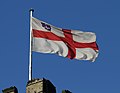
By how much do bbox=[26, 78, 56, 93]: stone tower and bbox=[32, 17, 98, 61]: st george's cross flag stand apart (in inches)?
272

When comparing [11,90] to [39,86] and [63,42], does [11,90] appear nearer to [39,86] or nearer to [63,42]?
[39,86]

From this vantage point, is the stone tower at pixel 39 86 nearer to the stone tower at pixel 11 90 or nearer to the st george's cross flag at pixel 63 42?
the stone tower at pixel 11 90

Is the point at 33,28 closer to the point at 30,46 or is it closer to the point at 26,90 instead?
the point at 30,46

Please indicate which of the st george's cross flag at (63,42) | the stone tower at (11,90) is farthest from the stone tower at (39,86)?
the st george's cross flag at (63,42)

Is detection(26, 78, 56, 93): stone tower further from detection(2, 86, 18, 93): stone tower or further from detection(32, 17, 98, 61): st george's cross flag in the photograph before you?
detection(32, 17, 98, 61): st george's cross flag

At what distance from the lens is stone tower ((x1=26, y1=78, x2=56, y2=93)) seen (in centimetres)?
4497

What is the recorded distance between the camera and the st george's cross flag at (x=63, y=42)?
176ft

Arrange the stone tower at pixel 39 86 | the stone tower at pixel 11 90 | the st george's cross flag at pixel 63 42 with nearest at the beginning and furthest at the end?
the stone tower at pixel 39 86, the stone tower at pixel 11 90, the st george's cross flag at pixel 63 42

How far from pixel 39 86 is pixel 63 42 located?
11.1m

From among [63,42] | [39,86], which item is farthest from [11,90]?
[63,42]

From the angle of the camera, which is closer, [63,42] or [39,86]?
[39,86]

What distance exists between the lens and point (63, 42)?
55.7 metres

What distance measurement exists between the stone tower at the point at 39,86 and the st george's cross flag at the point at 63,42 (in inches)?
272

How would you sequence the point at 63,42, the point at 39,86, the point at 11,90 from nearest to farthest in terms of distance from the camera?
the point at 39,86, the point at 11,90, the point at 63,42
